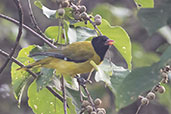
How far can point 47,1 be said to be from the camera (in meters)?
7.33

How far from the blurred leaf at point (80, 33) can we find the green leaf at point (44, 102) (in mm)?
464

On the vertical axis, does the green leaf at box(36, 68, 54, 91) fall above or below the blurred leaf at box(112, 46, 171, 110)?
below

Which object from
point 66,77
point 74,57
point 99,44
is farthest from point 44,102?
point 99,44

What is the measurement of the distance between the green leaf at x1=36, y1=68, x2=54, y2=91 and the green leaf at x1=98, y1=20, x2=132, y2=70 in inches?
17.2

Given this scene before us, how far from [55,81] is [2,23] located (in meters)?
3.28

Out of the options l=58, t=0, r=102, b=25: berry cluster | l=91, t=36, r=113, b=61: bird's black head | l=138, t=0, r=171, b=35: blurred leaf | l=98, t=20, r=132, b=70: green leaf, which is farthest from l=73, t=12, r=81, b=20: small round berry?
l=138, t=0, r=171, b=35: blurred leaf

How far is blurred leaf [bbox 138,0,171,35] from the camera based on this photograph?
120 cm

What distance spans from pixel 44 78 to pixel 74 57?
0.52 m

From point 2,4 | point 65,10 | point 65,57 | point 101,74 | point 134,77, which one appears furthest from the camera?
point 2,4

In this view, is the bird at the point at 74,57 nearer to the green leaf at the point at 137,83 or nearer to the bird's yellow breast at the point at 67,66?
the bird's yellow breast at the point at 67,66

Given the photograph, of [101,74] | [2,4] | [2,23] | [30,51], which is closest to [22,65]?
[30,51]

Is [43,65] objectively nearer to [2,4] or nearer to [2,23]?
[2,23]

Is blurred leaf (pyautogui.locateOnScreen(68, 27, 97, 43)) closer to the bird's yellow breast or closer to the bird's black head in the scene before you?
the bird's yellow breast

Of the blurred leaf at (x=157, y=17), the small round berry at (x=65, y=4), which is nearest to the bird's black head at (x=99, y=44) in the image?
the small round berry at (x=65, y=4)
